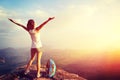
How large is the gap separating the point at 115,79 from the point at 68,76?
101342 mm

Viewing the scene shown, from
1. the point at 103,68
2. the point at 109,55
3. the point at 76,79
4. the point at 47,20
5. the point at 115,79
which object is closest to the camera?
the point at 47,20

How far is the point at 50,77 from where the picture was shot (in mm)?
17641

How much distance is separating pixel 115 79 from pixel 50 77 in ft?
339

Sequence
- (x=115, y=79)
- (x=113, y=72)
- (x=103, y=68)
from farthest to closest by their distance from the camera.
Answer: (x=103, y=68) < (x=113, y=72) < (x=115, y=79)

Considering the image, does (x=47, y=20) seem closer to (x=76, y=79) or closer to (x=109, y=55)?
(x=76, y=79)

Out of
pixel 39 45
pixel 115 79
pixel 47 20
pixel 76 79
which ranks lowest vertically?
pixel 115 79

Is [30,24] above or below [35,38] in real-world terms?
above

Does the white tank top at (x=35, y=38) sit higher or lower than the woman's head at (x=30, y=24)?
lower

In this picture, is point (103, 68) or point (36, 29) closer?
point (36, 29)

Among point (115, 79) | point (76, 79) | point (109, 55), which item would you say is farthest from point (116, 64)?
point (76, 79)

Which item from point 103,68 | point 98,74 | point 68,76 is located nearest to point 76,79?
point 68,76

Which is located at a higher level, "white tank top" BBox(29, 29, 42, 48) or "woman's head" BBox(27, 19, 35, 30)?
"woman's head" BBox(27, 19, 35, 30)

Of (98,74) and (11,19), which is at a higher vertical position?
(11,19)

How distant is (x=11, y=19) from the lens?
15188 millimetres
